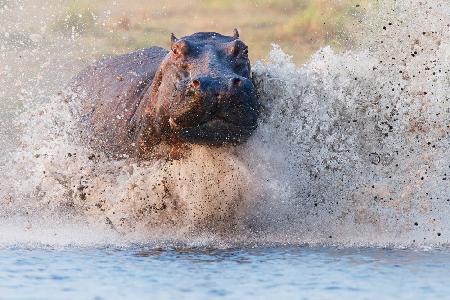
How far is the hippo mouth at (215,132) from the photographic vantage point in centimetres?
952

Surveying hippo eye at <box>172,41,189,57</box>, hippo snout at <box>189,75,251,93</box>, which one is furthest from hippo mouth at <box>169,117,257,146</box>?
hippo eye at <box>172,41,189,57</box>

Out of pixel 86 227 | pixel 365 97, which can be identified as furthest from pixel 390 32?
pixel 86 227

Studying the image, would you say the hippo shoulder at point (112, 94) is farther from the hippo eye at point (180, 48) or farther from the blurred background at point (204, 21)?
the blurred background at point (204, 21)

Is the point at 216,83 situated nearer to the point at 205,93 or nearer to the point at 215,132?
the point at 205,93

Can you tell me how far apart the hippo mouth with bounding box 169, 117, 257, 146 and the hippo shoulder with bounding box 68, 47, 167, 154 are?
1243 mm

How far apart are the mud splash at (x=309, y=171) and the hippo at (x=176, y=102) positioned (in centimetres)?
23

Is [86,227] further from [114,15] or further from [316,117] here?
[114,15]

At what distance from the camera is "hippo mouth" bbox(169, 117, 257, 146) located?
31.2 feet

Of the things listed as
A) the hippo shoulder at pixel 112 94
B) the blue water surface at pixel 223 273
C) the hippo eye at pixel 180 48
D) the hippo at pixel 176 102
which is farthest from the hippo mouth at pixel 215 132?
the hippo shoulder at pixel 112 94

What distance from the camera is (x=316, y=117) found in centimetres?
1080

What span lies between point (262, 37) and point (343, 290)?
11955 millimetres

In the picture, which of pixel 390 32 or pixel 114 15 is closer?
pixel 390 32

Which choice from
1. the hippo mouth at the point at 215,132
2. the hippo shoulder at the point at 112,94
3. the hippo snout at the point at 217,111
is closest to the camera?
the hippo snout at the point at 217,111

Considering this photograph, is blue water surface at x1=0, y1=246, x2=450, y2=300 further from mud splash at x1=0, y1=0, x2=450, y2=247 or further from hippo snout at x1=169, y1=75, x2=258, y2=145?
hippo snout at x1=169, y1=75, x2=258, y2=145
